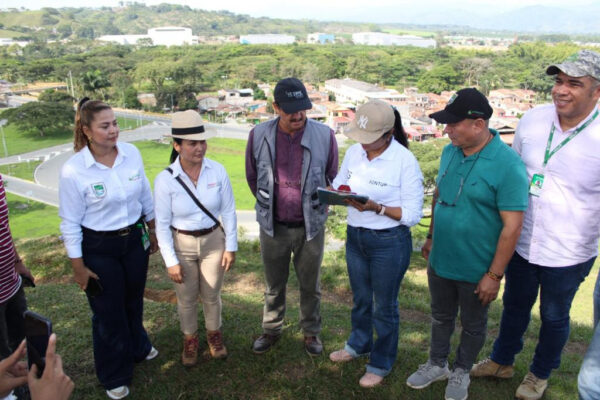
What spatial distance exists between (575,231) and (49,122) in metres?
37.0

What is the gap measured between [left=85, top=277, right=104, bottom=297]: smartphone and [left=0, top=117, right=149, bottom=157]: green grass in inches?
1261

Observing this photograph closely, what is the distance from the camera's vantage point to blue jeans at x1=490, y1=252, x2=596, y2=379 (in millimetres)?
2441

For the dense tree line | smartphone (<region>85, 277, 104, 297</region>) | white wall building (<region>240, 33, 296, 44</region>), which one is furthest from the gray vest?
white wall building (<region>240, 33, 296, 44</region>)

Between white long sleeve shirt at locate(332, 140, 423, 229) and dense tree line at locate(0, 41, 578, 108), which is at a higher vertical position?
white long sleeve shirt at locate(332, 140, 423, 229)

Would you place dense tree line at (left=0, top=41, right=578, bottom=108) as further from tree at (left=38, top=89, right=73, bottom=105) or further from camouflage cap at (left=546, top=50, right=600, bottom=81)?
camouflage cap at (left=546, top=50, right=600, bottom=81)

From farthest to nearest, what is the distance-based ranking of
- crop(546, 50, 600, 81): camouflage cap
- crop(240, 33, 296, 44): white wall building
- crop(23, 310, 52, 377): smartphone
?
crop(240, 33, 296, 44): white wall building < crop(546, 50, 600, 81): camouflage cap < crop(23, 310, 52, 377): smartphone

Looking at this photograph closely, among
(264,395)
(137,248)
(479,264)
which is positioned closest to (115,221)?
(137,248)

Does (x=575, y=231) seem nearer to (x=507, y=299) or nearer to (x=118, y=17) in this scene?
(x=507, y=299)

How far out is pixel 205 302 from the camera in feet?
9.64

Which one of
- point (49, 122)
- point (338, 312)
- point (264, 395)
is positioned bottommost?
point (49, 122)

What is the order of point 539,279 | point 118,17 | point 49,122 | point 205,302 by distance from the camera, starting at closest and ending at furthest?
1. point 539,279
2. point 205,302
3. point 49,122
4. point 118,17

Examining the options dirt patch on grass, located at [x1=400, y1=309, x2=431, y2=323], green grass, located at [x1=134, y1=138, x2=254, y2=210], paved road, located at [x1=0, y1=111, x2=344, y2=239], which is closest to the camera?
dirt patch on grass, located at [x1=400, y1=309, x2=431, y2=323]

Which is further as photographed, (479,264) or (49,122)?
(49,122)

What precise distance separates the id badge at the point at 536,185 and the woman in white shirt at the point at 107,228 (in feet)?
7.28
